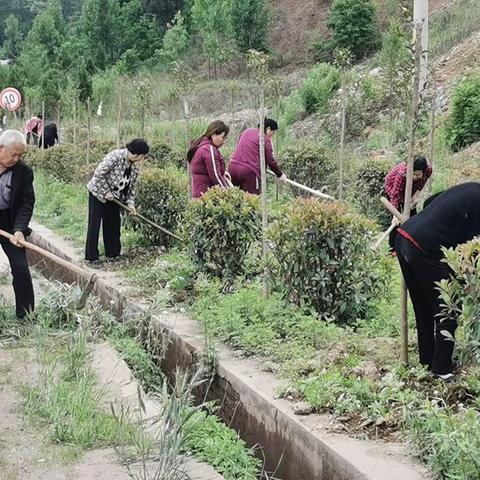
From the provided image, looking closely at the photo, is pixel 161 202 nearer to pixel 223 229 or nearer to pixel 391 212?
pixel 223 229

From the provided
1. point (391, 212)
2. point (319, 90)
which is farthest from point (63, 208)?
point (319, 90)

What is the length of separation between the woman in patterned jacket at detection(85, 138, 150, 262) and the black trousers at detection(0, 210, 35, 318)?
1.90m

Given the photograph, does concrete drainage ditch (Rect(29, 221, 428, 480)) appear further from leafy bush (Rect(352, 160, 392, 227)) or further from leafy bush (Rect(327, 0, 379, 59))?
leafy bush (Rect(327, 0, 379, 59))

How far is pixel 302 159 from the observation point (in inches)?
471

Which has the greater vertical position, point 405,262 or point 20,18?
point 20,18

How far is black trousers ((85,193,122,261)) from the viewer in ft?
27.6

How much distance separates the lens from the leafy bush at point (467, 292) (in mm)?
3512

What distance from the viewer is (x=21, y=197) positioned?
6.26 metres

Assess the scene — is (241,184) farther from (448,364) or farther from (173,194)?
(448,364)

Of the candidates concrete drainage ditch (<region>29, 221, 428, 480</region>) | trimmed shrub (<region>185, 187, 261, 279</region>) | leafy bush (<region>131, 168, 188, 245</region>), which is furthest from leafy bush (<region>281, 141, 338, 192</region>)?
concrete drainage ditch (<region>29, 221, 428, 480</region>)

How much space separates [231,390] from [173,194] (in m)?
4.34

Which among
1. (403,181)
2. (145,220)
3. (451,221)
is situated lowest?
(145,220)

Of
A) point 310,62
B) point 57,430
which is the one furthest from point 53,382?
point 310,62

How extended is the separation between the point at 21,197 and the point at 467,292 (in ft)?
12.9
